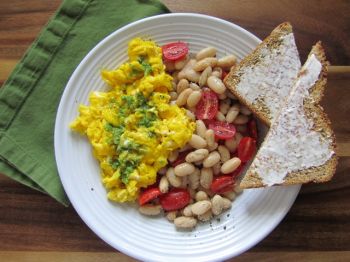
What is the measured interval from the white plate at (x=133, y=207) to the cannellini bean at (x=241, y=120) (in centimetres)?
26

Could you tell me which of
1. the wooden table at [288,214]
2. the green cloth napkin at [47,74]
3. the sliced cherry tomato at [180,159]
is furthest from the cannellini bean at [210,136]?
the green cloth napkin at [47,74]

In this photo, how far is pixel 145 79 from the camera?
2002mm

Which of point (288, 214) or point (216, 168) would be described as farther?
point (288, 214)

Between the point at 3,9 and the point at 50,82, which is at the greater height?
the point at 3,9

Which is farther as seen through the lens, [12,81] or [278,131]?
[12,81]

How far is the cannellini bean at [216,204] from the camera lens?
2.04 meters

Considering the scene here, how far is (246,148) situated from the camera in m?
2.06

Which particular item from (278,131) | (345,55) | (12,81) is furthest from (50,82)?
(345,55)

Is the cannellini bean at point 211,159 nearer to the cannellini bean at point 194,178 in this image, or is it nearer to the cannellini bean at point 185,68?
the cannellini bean at point 194,178

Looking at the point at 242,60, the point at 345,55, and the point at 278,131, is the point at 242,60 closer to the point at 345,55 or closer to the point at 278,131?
the point at 278,131

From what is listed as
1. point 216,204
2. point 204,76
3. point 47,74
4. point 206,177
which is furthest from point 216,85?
point 47,74

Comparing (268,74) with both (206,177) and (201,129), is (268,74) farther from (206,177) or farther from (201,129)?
(206,177)

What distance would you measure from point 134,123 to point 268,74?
598mm

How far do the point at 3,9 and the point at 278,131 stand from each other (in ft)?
4.56
